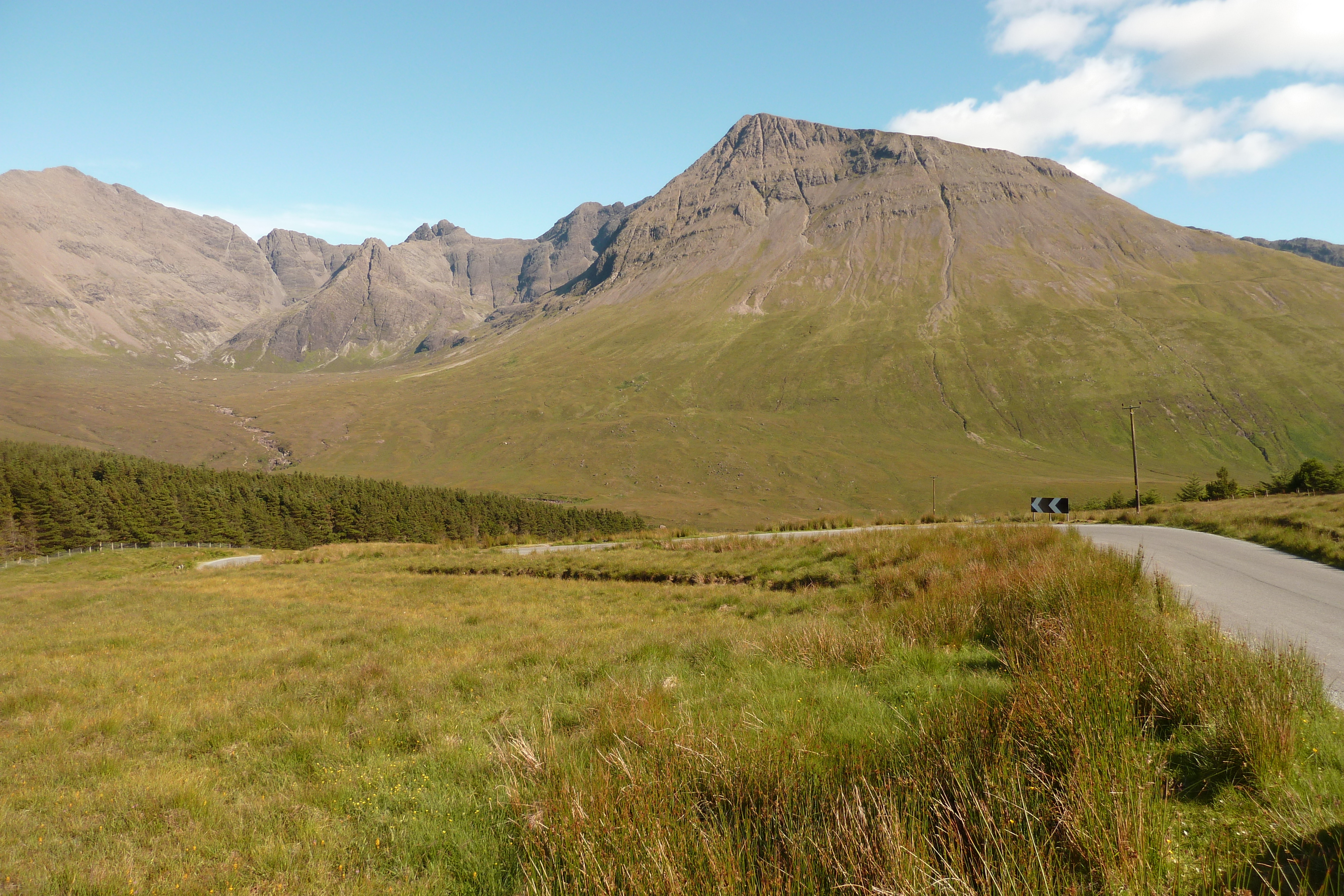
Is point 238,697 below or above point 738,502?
above

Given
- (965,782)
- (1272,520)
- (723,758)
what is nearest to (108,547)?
(723,758)

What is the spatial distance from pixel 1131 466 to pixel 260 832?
668ft

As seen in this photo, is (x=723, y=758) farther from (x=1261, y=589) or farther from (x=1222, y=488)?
(x=1222, y=488)

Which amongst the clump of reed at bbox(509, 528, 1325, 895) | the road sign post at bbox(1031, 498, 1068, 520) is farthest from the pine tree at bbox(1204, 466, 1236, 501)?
the clump of reed at bbox(509, 528, 1325, 895)

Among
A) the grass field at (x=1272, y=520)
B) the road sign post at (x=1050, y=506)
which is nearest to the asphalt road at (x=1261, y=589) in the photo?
the grass field at (x=1272, y=520)

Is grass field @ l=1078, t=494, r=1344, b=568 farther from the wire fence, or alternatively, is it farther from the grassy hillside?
the grassy hillside

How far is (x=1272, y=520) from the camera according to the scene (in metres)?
22.2

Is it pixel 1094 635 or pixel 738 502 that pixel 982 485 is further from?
pixel 1094 635

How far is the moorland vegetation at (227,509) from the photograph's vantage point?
69875 mm

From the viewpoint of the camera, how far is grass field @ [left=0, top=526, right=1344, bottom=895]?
9.80 ft

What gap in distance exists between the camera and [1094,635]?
544cm

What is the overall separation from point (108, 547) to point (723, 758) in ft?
302

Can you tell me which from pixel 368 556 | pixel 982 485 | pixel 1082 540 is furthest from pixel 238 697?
pixel 982 485

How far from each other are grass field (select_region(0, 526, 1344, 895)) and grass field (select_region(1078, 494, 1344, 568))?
381 inches
